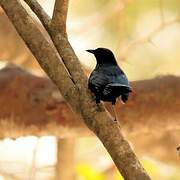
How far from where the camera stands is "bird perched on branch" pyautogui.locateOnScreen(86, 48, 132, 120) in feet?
1.64

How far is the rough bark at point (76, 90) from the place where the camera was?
49 cm

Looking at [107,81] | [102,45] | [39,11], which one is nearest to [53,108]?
[39,11]

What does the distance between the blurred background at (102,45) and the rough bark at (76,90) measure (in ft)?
2.85

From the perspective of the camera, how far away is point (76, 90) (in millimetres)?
551

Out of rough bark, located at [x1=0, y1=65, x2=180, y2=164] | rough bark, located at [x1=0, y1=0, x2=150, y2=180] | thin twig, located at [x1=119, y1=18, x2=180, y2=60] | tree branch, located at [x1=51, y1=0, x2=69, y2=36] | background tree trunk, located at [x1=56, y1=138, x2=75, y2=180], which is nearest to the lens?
rough bark, located at [x1=0, y1=0, x2=150, y2=180]

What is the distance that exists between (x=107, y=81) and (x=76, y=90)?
0.04 m

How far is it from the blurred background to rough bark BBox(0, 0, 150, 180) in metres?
0.87

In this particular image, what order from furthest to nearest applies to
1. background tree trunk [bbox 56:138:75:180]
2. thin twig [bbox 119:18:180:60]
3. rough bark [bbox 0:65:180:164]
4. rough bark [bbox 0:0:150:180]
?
thin twig [bbox 119:18:180:60]
background tree trunk [bbox 56:138:75:180]
rough bark [bbox 0:65:180:164]
rough bark [bbox 0:0:150:180]

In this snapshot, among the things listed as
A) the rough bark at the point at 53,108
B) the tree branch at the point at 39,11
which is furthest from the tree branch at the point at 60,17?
the rough bark at the point at 53,108

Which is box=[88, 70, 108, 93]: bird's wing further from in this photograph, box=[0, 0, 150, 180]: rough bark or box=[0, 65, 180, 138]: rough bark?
box=[0, 65, 180, 138]: rough bark

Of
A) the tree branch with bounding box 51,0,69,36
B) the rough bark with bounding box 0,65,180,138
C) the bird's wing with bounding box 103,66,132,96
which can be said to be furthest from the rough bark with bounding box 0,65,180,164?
the bird's wing with bounding box 103,66,132,96

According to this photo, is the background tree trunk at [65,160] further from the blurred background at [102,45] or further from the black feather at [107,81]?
the black feather at [107,81]

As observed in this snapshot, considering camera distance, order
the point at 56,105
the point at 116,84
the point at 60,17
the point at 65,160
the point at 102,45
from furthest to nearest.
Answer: the point at 102,45 → the point at 65,160 → the point at 56,105 → the point at 60,17 → the point at 116,84

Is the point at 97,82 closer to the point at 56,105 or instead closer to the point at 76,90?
the point at 76,90
